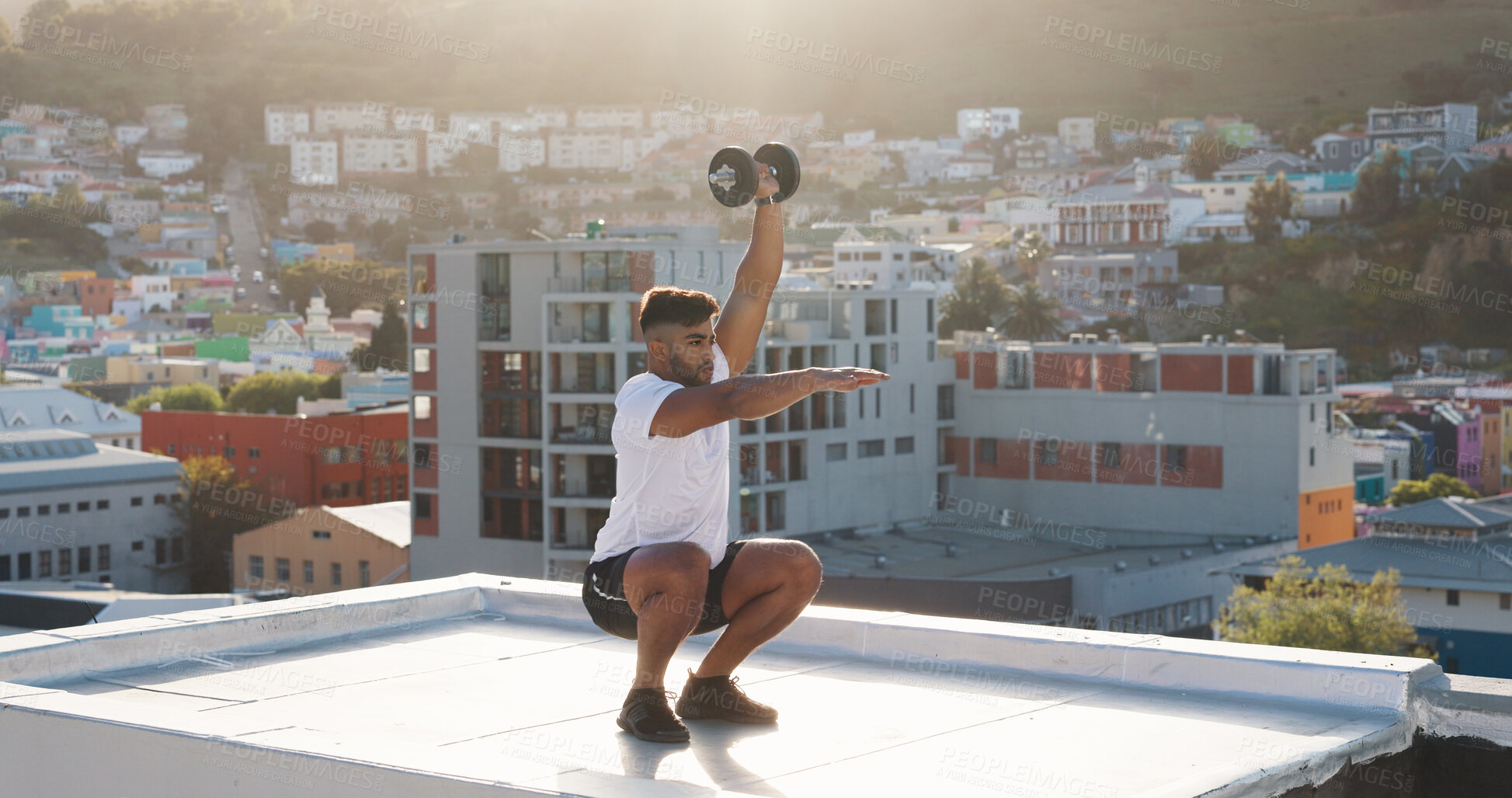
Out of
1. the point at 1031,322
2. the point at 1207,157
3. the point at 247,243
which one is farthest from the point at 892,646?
the point at 247,243

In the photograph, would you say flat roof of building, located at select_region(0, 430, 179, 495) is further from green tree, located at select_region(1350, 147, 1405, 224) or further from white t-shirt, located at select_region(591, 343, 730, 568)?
green tree, located at select_region(1350, 147, 1405, 224)

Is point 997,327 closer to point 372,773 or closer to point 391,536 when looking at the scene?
point 391,536

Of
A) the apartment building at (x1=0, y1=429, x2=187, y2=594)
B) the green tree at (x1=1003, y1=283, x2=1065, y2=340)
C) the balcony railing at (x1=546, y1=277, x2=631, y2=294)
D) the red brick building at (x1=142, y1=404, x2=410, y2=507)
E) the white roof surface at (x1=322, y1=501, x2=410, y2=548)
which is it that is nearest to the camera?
the balcony railing at (x1=546, y1=277, x2=631, y2=294)

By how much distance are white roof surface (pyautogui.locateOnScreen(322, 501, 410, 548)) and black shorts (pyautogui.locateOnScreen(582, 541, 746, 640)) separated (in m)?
37.5

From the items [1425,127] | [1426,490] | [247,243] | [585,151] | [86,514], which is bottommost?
[1426,490]

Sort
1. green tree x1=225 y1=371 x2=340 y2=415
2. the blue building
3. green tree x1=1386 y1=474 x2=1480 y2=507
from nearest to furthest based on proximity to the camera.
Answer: the blue building < green tree x1=1386 y1=474 x2=1480 y2=507 < green tree x1=225 y1=371 x2=340 y2=415

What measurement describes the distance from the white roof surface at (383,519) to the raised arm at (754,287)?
37247mm

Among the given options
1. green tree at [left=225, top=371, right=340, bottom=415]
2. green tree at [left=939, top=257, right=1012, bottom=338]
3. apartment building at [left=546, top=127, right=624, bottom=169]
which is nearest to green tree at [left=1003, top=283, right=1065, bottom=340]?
green tree at [left=939, top=257, right=1012, bottom=338]

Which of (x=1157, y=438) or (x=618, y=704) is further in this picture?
(x=1157, y=438)

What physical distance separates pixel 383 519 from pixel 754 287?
131 feet

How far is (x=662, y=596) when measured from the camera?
14.0ft

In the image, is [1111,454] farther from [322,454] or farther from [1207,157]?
[1207,157]

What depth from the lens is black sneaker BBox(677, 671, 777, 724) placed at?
453 centimetres

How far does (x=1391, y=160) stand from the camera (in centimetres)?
9906
